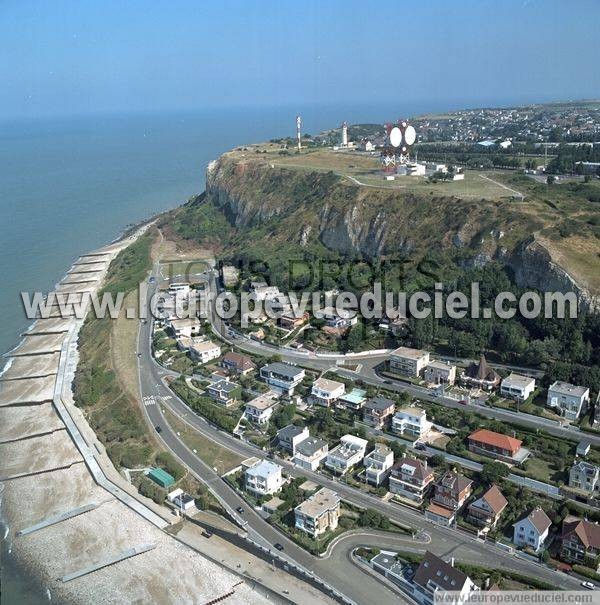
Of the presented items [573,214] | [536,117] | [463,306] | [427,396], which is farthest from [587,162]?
[536,117]

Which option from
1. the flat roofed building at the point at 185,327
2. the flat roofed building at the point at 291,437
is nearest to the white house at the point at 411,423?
the flat roofed building at the point at 291,437

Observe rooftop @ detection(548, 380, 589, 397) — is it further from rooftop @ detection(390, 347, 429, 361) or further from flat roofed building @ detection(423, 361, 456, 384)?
rooftop @ detection(390, 347, 429, 361)

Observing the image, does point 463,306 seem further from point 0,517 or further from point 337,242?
point 0,517

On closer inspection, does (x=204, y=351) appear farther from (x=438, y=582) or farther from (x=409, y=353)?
(x=438, y=582)

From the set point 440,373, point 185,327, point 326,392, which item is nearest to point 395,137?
point 185,327

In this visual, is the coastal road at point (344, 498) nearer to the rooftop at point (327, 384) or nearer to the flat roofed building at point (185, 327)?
the rooftop at point (327, 384)
